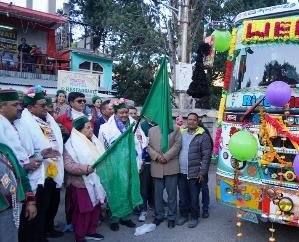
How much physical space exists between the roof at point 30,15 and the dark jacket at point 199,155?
46.6 feet

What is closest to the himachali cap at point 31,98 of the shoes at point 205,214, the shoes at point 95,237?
the shoes at point 95,237

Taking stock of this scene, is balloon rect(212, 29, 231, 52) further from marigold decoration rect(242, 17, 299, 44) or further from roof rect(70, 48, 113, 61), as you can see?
roof rect(70, 48, 113, 61)

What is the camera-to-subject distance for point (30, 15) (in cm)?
1839

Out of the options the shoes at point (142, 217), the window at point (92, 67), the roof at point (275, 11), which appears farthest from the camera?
the window at point (92, 67)

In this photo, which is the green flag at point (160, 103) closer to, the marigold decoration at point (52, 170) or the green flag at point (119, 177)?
the green flag at point (119, 177)

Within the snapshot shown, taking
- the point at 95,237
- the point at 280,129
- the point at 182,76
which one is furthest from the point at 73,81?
the point at 280,129

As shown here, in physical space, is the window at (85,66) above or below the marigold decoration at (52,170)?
above

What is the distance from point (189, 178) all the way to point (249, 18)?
8.26ft

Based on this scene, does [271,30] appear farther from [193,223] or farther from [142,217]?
[142,217]

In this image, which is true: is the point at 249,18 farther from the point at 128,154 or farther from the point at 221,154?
the point at 128,154

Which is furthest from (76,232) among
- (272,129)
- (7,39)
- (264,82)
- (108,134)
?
(7,39)

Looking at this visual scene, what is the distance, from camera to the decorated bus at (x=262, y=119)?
4.74m

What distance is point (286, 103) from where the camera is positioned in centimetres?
479

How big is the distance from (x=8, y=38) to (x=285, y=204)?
1707 cm
